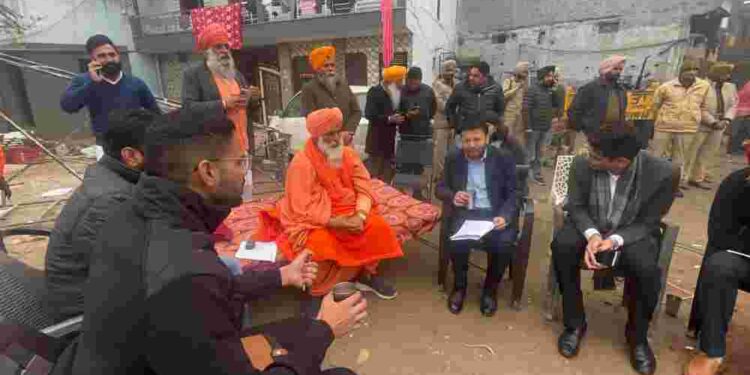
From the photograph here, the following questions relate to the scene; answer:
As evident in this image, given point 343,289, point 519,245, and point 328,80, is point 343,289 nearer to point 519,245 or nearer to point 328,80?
point 519,245

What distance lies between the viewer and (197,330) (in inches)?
37.4

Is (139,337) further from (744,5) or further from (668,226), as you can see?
(744,5)

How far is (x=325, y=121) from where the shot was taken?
2916mm

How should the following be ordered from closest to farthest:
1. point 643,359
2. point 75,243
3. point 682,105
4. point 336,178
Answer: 1. point 75,243
2. point 643,359
3. point 336,178
4. point 682,105

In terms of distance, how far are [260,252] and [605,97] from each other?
424 cm

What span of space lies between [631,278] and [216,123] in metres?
2.47

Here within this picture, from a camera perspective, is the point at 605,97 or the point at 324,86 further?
the point at 605,97

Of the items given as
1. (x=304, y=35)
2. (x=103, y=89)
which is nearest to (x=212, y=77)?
(x=103, y=89)

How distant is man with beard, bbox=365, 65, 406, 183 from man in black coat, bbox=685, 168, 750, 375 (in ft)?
10.8

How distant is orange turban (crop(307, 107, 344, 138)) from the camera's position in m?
2.91

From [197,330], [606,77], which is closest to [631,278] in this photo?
[197,330]

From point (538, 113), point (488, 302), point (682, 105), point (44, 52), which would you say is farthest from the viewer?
Result: point (44, 52)

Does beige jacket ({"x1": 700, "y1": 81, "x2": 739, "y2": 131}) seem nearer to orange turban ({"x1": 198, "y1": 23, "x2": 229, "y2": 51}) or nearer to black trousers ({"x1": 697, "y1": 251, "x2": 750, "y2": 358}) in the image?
black trousers ({"x1": 697, "y1": 251, "x2": 750, "y2": 358})

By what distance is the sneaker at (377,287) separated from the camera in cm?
323
